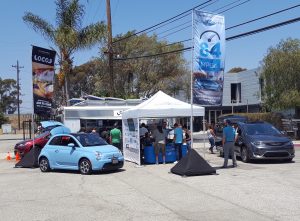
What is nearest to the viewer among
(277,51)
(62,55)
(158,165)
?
(158,165)

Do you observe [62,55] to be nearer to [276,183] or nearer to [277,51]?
[277,51]

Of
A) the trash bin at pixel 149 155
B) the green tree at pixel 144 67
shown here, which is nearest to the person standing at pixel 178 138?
the trash bin at pixel 149 155

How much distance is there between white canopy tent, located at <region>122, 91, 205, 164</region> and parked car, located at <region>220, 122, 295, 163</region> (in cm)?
195

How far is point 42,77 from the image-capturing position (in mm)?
22766

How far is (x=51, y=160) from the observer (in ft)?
58.4

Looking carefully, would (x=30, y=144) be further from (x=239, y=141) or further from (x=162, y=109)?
(x=239, y=141)

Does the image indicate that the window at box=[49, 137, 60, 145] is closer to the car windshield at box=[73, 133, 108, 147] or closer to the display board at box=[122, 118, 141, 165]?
the car windshield at box=[73, 133, 108, 147]

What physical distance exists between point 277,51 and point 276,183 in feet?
80.6

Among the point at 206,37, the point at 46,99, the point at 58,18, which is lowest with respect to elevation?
the point at 46,99

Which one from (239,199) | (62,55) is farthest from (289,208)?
(62,55)

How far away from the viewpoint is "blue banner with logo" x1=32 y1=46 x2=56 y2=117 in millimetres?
22484

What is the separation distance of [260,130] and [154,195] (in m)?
9.25

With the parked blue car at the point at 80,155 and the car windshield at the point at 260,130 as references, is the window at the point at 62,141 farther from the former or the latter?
the car windshield at the point at 260,130

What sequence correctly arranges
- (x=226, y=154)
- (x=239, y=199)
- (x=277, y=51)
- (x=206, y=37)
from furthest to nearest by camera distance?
1. (x=277, y=51)
2. (x=226, y=154)
3. (x=206, y=37)
4. (x=239, y=199)
